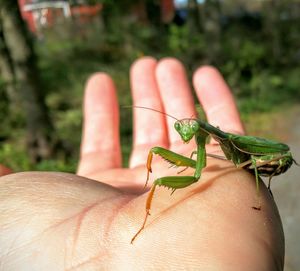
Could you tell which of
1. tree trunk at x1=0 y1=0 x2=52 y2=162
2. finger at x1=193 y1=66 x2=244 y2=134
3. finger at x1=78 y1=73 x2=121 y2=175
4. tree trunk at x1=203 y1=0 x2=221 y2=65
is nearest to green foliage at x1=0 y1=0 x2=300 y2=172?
tree trunk at x1=203 y1=0 x2=221 y2=65

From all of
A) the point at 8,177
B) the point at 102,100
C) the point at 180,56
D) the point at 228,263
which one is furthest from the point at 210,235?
the point at 180,56

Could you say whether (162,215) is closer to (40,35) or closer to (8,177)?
(8,177)

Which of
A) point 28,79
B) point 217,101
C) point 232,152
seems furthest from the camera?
point 28,79

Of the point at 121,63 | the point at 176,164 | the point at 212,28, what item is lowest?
the point at 121,63

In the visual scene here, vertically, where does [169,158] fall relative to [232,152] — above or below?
above

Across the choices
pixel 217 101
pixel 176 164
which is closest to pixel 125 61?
pixel 217 101

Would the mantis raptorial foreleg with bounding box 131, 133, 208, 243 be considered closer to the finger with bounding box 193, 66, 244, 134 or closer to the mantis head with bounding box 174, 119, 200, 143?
the mantis head with bounding box 174, 119, 200, 143

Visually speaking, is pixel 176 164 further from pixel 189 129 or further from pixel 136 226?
pixel 136 226
